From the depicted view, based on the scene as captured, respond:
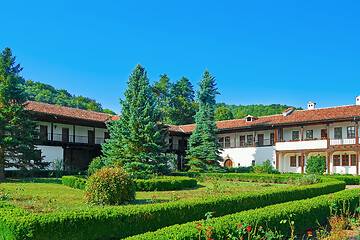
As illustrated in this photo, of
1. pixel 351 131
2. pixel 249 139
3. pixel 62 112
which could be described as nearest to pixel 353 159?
pixel 351 131

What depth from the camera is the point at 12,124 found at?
64.5ft

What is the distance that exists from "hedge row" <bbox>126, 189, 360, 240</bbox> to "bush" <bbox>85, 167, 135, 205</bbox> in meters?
4.50

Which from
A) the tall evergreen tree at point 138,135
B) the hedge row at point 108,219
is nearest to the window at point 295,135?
the tall evergreen tree at point 138,135

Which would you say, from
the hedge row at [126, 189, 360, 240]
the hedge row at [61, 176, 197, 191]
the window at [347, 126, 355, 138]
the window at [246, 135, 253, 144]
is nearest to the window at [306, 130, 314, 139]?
the window at [347, 126, 355, 138]

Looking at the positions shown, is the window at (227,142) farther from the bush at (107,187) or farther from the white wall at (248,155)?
the bush at (107,187)

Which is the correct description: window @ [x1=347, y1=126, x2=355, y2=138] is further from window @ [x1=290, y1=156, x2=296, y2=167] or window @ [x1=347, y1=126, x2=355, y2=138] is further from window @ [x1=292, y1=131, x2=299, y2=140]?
window @ [x1=290, y1=156, x2=296, y2=167]

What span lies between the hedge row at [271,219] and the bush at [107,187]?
4.50m

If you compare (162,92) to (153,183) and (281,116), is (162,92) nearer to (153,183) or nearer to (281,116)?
(281,116)

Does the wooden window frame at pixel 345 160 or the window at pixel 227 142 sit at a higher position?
the window at pixel 227 142

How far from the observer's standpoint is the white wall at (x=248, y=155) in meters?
30.5

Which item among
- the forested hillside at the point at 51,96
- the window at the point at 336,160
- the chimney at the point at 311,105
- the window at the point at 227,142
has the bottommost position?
the window at the point at 336,160

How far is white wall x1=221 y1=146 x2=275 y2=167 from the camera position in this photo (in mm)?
30531

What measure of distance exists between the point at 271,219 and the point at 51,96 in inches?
2236

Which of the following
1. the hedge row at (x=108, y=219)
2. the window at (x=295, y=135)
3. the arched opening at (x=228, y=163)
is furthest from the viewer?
the arched opening at (x=228, y=163)
